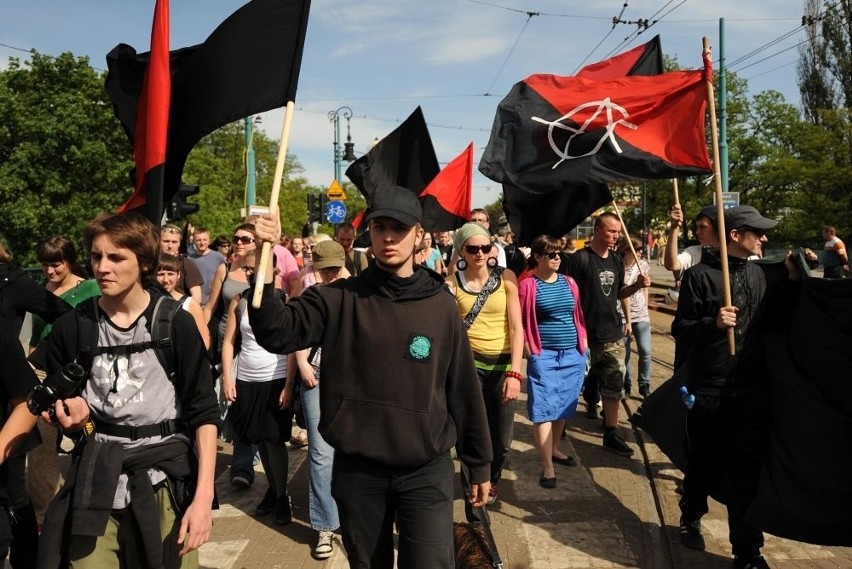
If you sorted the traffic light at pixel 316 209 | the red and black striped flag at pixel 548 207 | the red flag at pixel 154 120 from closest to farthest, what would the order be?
1. the red flag at pixel 154 120
2. the red and black striped flag at pixel 548 207
3. the traffic light at pixel 316 209

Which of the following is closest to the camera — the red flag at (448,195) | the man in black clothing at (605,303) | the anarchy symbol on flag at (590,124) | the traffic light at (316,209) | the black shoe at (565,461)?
the anarchy symbol on flag at (590,124)

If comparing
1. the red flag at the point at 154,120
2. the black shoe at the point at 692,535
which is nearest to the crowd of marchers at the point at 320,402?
the black shoe at the point at 692,535

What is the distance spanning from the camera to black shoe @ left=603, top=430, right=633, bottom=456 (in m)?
6.35

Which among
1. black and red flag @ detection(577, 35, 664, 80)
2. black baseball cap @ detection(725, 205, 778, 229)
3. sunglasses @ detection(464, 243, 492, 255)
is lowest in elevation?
sunglasses @ detection(464, 243, 492, 255)

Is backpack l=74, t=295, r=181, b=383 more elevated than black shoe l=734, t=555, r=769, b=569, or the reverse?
backpack l=74, t=295, r=181, b=383

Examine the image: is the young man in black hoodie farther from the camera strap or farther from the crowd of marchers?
the camera strap

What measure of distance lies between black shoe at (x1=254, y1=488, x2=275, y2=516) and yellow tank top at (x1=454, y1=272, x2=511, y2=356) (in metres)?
1.80

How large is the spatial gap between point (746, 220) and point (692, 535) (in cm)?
193

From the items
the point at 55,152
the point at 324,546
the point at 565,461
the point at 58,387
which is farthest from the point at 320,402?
the point at 55,152

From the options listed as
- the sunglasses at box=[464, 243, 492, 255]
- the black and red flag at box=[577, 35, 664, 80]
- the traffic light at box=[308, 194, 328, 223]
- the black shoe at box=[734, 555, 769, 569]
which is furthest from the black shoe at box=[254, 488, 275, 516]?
the traffic light at box=[308, 194, 328, 223]

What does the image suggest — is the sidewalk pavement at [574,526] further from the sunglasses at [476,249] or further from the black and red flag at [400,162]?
the black and red flag at [400,162]

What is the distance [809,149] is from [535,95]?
100 feet

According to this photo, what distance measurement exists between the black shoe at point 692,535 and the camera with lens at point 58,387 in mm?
3600

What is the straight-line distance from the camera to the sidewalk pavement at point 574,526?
14.3 feet
